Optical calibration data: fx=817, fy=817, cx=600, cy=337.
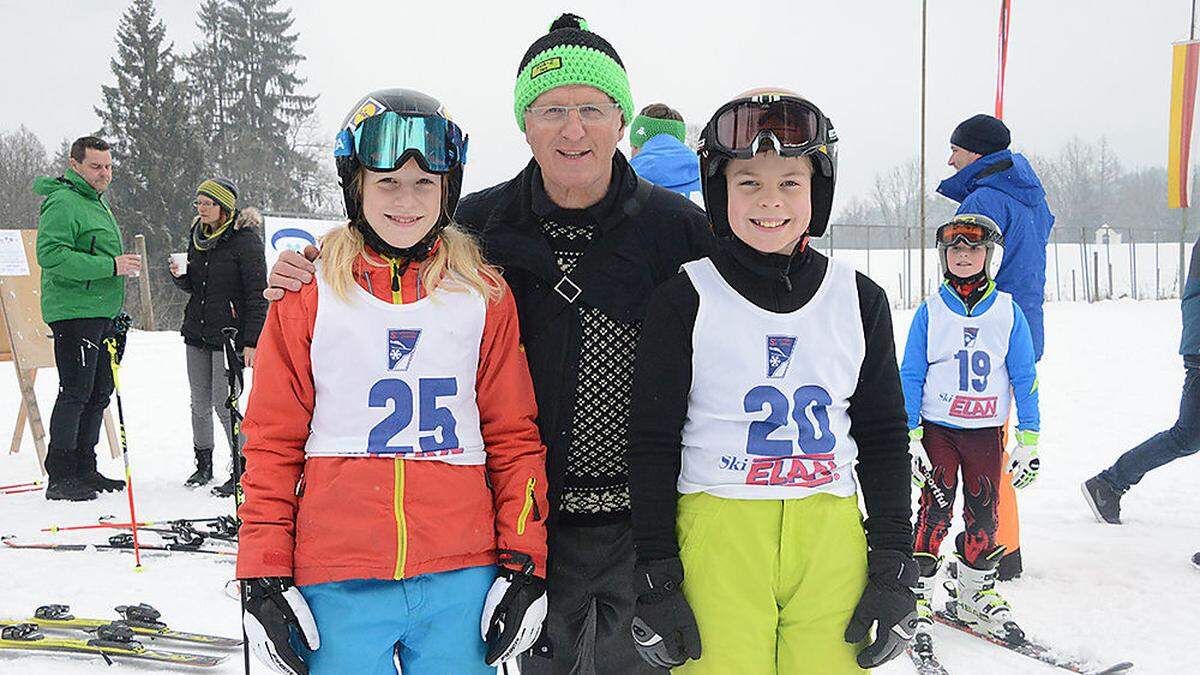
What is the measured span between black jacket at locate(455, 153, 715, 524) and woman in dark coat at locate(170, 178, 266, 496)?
4.35 meters

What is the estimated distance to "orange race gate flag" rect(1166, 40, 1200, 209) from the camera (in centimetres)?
793

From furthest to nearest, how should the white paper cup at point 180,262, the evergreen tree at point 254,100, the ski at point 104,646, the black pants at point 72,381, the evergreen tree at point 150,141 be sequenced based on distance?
the evergreen tree at point 254,100
the evergreen tree at point 150,141
the white paper cup at point 180,262
the black pants at point 72,381
the ski at point 104,646

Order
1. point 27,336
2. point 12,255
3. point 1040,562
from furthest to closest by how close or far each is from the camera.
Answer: point 12,255 → point 27,336 → point 1040,562

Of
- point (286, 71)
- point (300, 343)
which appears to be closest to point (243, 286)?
point (300, 343)

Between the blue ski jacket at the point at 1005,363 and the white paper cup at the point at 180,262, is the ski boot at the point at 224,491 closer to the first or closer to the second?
the white paper cup at the point at 180,262

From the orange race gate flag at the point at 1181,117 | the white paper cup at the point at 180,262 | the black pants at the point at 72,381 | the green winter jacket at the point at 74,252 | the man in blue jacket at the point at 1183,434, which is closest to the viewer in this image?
the man in blue jacket at the point at 1183,434

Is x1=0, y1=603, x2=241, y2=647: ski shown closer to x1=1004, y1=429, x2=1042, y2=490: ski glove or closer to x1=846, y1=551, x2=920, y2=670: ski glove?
x1=846, y1=551, x2=920, y2=670: ski glove

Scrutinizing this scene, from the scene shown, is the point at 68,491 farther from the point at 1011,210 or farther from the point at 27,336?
the point at 1011,210

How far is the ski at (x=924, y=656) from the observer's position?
340 centimetres

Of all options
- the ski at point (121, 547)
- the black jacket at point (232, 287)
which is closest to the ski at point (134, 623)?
the ski at point (121, 547)

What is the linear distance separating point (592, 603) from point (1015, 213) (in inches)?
134

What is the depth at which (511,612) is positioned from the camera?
1902 millimetres

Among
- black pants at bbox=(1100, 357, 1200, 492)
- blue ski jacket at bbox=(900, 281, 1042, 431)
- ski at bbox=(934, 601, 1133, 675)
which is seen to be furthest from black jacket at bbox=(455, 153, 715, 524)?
black pants at bbox=(1100, 357, 1200, 492)

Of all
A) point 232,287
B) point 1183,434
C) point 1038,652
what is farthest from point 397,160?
point 1183,434
